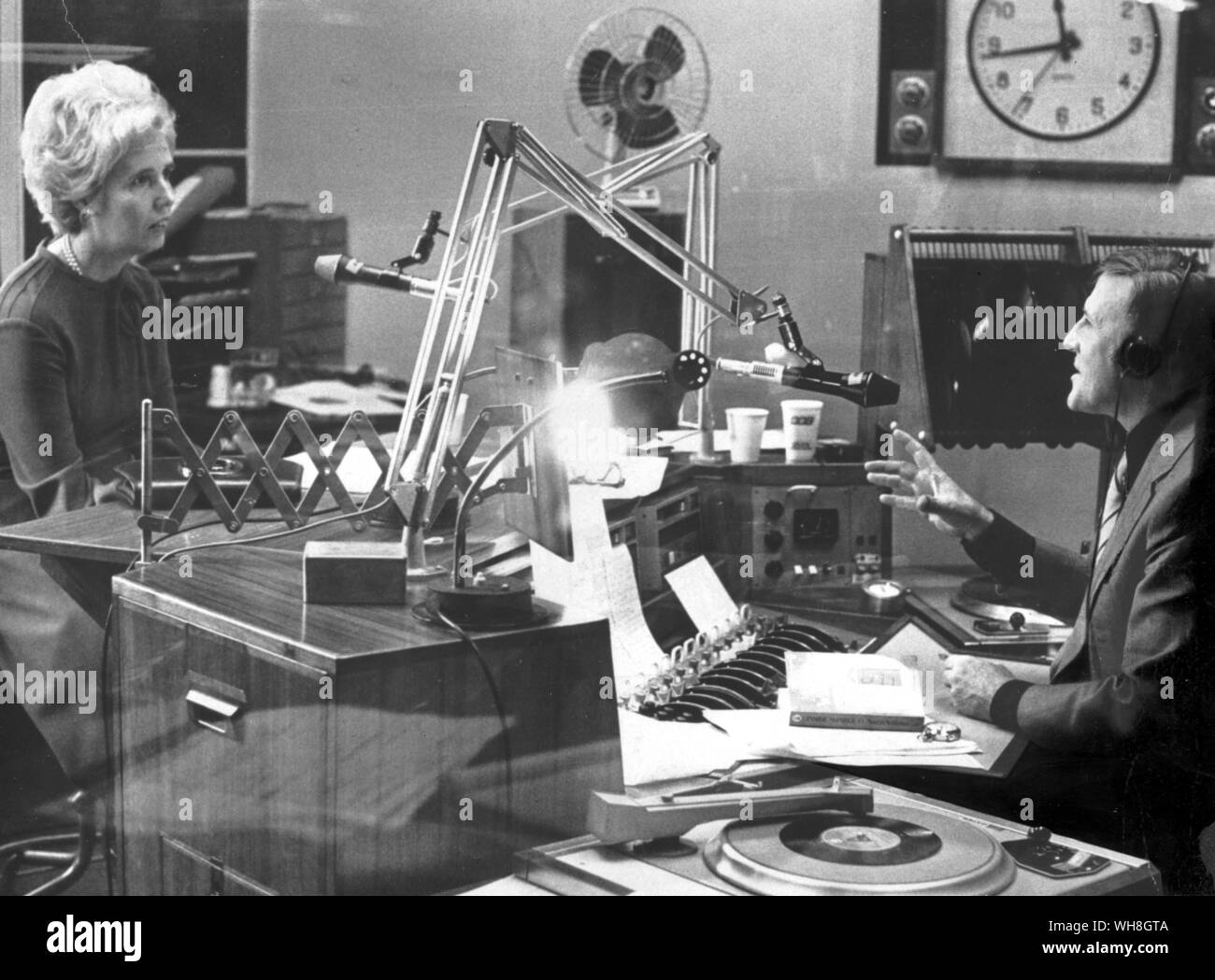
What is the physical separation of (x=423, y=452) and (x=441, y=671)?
301mm

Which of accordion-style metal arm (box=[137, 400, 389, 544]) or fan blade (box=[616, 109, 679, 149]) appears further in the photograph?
fan blade (box=[616, 109, 679, 149])

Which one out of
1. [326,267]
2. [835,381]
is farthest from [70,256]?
[835,381]

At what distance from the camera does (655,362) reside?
6.92 ft

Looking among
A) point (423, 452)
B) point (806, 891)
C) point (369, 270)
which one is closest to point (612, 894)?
point (806, 891)

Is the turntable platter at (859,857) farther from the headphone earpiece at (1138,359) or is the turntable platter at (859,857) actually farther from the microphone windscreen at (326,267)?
the microphone windscreen at (326,267)

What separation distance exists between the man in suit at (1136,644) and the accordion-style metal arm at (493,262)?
1.74 feet

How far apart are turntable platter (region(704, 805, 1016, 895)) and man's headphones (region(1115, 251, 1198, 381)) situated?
790 mm

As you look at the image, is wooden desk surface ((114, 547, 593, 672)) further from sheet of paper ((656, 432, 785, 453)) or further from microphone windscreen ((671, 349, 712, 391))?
sheet of paper ((656, 432, 785, 453))

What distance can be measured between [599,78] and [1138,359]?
0.86 meters

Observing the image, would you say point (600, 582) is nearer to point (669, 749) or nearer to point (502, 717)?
point (669, 749)

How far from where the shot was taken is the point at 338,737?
4.47ft

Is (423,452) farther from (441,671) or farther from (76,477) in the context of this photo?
(76,477)

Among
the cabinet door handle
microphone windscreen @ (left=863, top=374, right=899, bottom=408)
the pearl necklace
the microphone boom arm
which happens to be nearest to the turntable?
the cabinet door handle

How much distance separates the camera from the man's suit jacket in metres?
1.82
